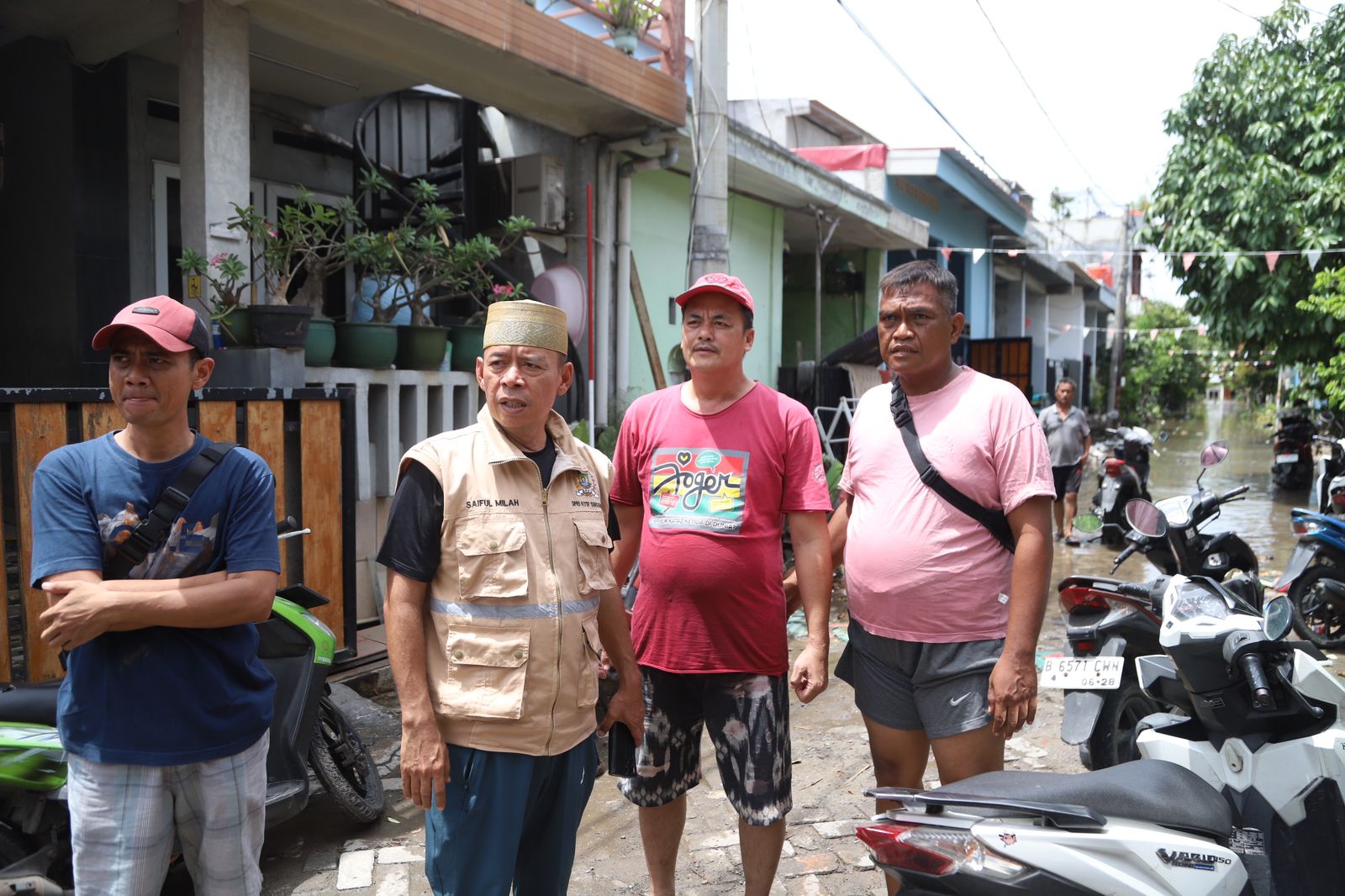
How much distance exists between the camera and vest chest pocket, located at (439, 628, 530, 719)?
2172 millimetres

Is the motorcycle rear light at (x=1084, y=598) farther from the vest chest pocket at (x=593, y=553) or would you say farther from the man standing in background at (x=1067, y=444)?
the man standing in background at (x=1067, y=444)

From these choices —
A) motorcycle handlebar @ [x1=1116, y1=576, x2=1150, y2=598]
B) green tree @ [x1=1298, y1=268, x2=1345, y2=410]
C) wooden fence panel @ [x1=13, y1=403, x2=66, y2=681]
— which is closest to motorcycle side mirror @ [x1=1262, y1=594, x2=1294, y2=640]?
motorcycle handlebar @ [x1=1116, y1=576, x2=1150, y2=598]

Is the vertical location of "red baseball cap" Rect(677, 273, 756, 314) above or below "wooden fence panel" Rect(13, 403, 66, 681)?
above

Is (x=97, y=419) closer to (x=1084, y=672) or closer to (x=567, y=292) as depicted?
(x=1084, y=672)

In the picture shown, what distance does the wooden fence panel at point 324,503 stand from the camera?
458cm

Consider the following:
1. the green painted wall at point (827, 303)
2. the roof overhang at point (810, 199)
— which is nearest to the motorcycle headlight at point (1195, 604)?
the roof overhang at point (810, 199)

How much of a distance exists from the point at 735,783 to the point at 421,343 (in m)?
4.14

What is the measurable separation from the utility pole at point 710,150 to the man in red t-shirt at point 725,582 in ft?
10.3

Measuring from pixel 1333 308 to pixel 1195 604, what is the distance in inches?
360

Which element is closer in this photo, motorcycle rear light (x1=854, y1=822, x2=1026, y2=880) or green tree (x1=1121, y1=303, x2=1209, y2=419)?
motorcycle rear light (x1=854, y1=822, x2=1026, y2=880)

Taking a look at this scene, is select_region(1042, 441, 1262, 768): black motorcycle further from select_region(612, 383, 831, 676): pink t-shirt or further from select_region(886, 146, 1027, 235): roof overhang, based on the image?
select_region(886, 146, 1027, 235): roof overhang

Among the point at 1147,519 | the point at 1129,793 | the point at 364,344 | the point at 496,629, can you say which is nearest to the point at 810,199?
the point at 364,344

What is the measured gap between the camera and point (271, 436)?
441 cm

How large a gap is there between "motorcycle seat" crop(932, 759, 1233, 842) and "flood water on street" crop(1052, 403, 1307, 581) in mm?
3615
